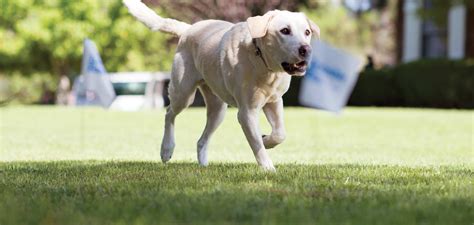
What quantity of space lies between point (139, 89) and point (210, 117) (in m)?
39.5

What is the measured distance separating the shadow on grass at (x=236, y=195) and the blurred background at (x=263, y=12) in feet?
80.9

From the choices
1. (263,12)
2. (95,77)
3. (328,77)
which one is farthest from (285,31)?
(263,12)

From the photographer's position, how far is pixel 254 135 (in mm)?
7891

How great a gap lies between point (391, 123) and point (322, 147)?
310 inches


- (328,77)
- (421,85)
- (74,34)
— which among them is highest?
(328,77)

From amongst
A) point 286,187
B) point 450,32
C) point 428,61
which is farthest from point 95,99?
point 450,32

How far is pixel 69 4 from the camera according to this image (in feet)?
172

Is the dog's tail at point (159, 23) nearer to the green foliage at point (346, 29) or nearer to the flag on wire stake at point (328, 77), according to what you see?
the flag on wire stake at point (328, 77)

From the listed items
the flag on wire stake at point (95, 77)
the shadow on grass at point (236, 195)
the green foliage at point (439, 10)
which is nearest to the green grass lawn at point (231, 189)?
the shadow on grass at point (236, 195)

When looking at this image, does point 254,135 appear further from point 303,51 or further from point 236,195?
point 236,195

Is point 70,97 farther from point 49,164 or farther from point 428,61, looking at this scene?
point 49,164

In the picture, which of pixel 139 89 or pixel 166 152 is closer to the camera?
pixel 166 152

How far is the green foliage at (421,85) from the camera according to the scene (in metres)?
32.0

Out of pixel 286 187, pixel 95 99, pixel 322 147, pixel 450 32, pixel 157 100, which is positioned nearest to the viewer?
pixel 286 187
